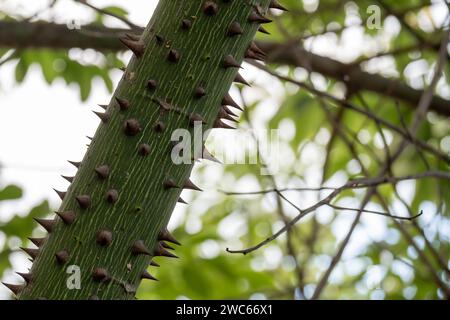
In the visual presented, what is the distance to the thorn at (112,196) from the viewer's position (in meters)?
1.27

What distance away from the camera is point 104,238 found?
1.26 metres

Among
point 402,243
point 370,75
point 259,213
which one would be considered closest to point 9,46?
point 370,75

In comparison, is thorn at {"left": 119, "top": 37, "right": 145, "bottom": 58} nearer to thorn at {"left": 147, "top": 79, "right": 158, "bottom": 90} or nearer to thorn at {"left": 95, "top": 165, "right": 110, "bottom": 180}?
thorn at {"left": 147, "top": 79, "right": 158, "bottom": 90}

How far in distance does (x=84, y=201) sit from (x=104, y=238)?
0.08 metres

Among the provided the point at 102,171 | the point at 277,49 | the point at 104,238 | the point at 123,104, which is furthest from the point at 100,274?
the point at 277,49

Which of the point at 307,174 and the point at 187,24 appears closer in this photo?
the point at 187,24

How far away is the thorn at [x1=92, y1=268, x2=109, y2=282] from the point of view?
4.12 ft

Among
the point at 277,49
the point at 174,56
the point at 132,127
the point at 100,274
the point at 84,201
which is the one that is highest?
the point at 277,49

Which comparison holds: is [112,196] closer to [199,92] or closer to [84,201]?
[84,201]

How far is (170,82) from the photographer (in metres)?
1.32

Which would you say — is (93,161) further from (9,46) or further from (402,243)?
(402,243)

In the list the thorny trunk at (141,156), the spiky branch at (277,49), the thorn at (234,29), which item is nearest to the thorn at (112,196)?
the thorny trunk at (141,156)

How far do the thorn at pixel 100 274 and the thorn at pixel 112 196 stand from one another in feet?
0.39

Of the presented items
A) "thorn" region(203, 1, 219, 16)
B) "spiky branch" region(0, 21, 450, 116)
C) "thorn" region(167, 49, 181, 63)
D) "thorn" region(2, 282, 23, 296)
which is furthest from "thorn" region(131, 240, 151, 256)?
"spiky branch" region(0, 21, 450, 116)
